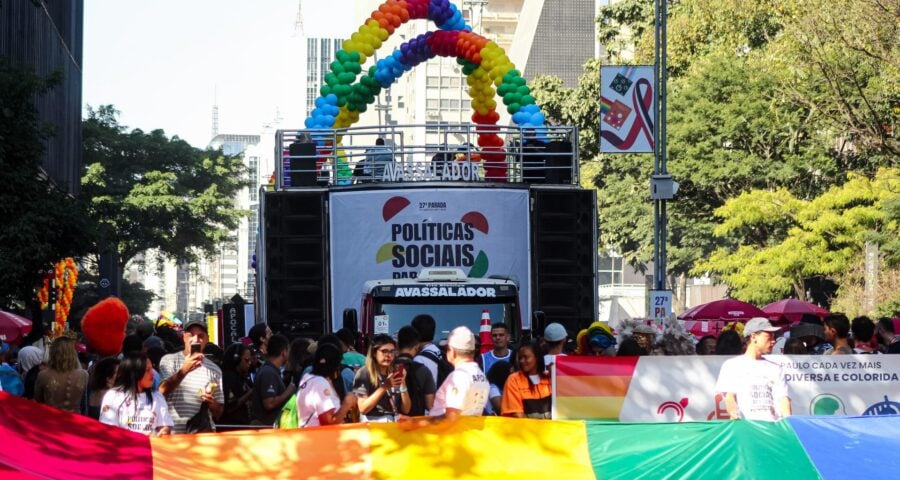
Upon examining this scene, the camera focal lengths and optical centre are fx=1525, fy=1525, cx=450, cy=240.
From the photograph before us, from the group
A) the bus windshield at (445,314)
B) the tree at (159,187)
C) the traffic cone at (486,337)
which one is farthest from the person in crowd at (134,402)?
the tree at (159,187)

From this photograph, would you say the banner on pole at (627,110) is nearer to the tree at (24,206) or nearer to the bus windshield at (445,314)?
the bus windshield at (445,314)

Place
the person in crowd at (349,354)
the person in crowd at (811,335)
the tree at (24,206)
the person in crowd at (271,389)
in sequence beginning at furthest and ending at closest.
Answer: the tree at (24,206) < the person in crowd at (811,335) < the person in crowd at (349,354) < the person in crowd at (271,389)

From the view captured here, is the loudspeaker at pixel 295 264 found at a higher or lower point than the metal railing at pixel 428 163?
lower

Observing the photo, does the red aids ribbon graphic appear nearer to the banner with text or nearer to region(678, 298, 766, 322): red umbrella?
region(678, 298, 766, 322): red umbrella

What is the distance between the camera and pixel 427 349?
42.5 ft

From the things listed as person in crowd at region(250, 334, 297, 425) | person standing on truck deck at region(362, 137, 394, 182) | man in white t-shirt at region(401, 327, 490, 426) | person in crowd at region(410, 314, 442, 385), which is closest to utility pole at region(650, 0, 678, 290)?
person standing on truck deck at region(362, 137, 394, 182)

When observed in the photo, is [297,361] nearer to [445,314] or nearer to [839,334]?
[839,334]

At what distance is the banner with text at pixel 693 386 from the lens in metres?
12.1

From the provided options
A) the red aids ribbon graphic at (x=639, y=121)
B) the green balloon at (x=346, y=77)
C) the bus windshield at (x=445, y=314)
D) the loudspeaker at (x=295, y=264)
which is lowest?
the bus windshield at (x=445, y=314)

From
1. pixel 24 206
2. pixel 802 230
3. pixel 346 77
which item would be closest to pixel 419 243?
pixel 346 77

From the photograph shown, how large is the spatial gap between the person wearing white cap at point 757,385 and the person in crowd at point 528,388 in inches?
59.8

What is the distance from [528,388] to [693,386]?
1428 mm

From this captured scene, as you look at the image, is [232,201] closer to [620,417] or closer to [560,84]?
[560,84]

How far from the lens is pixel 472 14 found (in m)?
131
